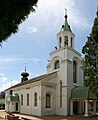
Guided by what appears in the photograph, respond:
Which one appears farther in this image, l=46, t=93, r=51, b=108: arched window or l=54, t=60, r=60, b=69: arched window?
l=54, t=60, r=60, b=69: arched window

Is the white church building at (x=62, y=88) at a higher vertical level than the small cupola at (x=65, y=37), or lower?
lower

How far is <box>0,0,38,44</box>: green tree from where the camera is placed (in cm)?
728

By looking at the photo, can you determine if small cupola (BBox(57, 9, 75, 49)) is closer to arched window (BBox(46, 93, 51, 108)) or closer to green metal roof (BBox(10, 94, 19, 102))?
arched window (BBox(46, 93, 51, 108))

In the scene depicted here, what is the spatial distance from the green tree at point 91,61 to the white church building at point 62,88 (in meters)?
7.08

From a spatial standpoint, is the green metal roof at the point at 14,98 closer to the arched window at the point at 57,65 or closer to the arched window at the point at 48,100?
the arched window at the point at 48,100

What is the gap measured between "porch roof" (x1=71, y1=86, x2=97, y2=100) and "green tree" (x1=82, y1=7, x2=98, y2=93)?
244 inches

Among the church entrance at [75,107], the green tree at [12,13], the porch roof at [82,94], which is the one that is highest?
the green tree at [12,13]

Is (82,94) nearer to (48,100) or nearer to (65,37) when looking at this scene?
(48,100)

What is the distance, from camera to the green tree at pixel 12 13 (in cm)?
728

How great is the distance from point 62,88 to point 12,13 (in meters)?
32.4

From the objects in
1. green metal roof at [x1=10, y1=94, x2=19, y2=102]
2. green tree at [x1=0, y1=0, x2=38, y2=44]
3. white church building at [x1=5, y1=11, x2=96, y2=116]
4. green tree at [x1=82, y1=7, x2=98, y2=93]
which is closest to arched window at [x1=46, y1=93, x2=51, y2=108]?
white church building at [x1=5, y1=11, x2=96, y2=116]

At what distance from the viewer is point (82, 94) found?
36.7m

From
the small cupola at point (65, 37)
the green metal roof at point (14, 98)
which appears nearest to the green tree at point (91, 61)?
the small cupola at point (65, 37)

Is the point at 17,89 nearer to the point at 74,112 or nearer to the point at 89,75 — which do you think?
the point at 74,112
